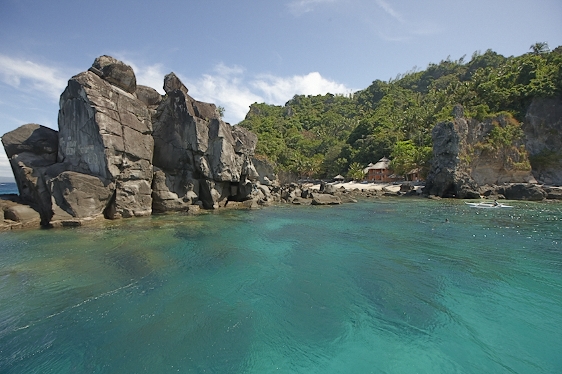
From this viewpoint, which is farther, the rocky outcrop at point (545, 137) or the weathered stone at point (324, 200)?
the rocky outcrop at point (545, 137)

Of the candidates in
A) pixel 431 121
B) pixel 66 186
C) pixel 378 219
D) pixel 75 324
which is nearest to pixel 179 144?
pixel 66 186

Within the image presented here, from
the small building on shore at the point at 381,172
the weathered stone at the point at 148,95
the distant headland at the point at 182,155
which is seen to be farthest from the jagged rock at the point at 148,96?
the small building on shore at the point at 381,172

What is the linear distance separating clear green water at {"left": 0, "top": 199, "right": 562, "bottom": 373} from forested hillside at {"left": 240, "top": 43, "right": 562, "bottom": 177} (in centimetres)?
4552

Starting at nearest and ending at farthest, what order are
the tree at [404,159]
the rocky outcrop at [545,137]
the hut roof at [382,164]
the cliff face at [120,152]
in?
the cliff face at [120,152]
the rocky outcrop at [545,137]
the tree at [404,159]
the hut roof at [382,164]

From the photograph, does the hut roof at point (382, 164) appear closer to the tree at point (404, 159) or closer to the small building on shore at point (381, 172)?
the small building on shore at point (381, 172)

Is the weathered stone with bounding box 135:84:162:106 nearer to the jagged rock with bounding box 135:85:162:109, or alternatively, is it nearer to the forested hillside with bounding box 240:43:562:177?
the jagged rock with bounding box 135:85:162:109

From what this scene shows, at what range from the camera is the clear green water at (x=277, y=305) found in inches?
234

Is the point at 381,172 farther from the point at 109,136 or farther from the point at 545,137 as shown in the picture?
the point at 109,136

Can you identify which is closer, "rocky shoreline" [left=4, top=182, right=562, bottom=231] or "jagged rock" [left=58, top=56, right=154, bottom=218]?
"rocky shoreline" [left=4, top=182, right=562, bottom=231]

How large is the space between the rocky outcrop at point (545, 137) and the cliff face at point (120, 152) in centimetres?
5054

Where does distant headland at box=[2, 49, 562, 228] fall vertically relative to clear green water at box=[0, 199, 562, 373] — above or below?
above

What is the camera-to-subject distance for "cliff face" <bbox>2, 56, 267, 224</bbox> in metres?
19.5

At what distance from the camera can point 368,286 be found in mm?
9516

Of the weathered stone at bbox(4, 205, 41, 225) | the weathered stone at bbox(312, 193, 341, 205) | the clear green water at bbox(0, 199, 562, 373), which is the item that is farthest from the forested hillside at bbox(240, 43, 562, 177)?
the clear green water at bbox(0, 199, 562, 373)
